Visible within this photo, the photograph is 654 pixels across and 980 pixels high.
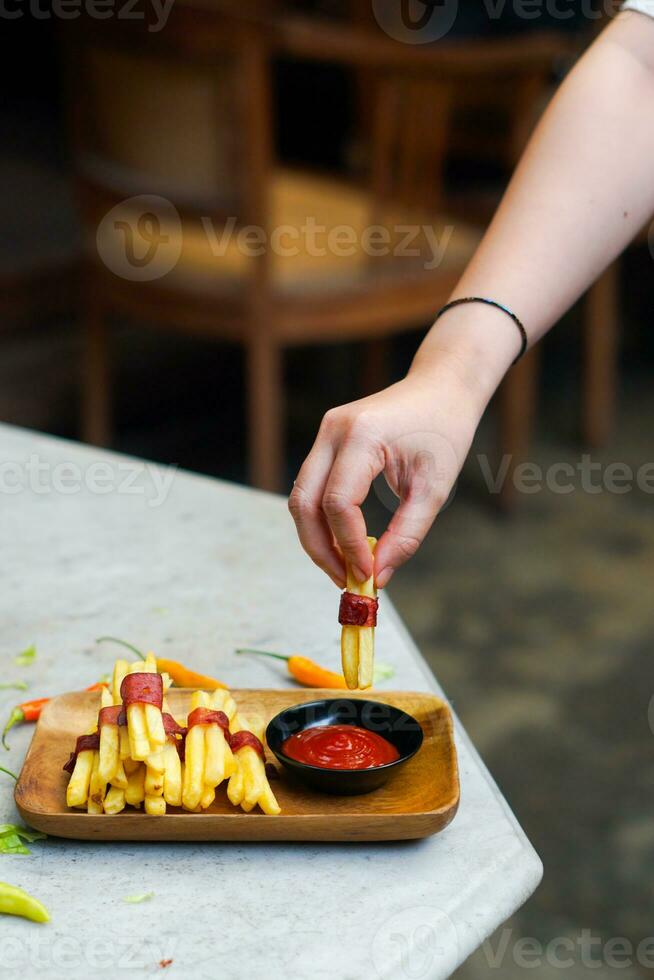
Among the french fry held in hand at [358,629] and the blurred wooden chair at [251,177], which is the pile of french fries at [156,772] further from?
the blurred wooden chair at [251,177]

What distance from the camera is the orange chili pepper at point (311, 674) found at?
1.15m

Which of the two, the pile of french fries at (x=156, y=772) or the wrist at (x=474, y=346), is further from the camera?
the wrist at (x=474, y=346)

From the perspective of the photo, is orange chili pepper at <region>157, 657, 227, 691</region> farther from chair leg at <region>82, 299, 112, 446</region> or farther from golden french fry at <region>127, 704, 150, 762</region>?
chair leg at <region>82, 299, 112, 446</region>

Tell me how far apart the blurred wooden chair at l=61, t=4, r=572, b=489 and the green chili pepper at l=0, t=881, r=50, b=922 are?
1901 mm

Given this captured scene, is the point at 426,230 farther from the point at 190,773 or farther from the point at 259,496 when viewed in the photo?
the point at 190,773

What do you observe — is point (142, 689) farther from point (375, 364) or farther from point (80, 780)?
point (375, 364)

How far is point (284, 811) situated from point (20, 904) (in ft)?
0.66

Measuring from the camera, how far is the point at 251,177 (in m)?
2.51

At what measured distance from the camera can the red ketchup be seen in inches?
37.4

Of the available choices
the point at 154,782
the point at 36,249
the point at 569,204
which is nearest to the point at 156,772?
the point at 154,782

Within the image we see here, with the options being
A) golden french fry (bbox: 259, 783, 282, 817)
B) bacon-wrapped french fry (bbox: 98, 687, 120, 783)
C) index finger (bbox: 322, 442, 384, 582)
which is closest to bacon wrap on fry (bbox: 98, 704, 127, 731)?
bacon-wrapped french fry (bbox: 98, 687, 120, 783)

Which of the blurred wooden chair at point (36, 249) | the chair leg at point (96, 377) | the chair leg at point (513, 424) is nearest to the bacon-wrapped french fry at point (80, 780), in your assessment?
the chair leg at point (96, 377)

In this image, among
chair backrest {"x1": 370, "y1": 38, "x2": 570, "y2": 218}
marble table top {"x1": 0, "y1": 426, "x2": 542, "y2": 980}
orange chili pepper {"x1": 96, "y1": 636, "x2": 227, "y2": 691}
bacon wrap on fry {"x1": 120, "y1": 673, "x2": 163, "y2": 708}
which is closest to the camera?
marble table top {"x1": 0, "y1": 426, "x2": 542, "y2": 980}

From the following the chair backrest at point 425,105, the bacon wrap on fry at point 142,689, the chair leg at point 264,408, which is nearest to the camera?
the bacon wrap on fry at point 142,689
